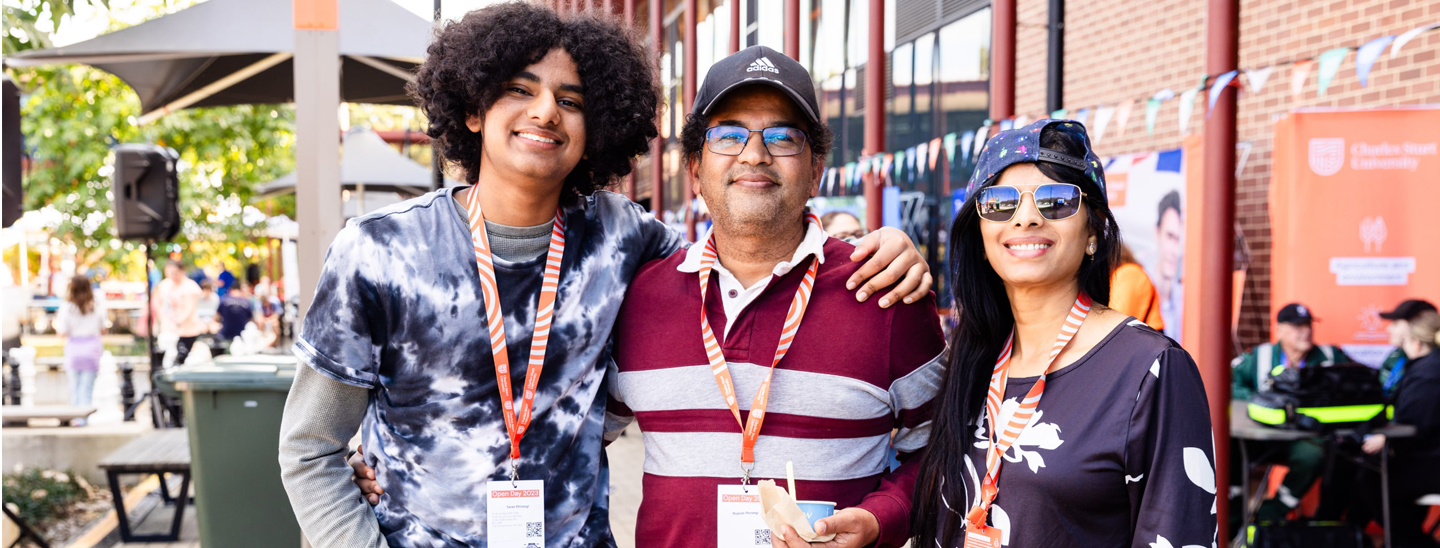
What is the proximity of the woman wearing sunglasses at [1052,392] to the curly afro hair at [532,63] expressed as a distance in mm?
955

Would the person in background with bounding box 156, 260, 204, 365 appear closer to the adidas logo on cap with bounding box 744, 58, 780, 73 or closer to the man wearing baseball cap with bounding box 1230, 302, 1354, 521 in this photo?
the man wearing baseball cap with bounding box 1230, 302, 1354, 521

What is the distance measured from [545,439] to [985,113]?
7.70 m

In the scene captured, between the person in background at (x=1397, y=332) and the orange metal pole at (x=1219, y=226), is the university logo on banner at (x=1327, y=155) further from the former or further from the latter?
the orange metal pole at (x=1219, y=226)

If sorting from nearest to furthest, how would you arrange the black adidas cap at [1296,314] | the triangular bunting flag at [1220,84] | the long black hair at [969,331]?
the long black hair at [969,331]
the triangular bunting flag at [1220,84]
the black adidas cap at [1296,314]

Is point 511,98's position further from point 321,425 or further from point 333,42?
point 333,42

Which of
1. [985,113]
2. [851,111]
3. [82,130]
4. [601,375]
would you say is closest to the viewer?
[601,375]

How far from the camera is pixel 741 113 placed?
92.8 inches

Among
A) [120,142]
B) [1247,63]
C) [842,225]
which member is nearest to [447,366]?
[842,225]

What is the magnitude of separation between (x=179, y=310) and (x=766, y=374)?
11.9 m

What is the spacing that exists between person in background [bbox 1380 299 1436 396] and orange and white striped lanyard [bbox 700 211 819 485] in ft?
15.9

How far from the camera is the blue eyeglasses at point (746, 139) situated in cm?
234

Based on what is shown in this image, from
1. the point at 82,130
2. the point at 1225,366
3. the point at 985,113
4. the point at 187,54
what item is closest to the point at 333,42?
the point at 187,54

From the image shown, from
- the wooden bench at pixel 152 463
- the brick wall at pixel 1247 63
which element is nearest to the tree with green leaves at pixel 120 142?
the wooden bench at pixel 152 463

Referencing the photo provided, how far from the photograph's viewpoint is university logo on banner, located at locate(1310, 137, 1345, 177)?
552 cm
